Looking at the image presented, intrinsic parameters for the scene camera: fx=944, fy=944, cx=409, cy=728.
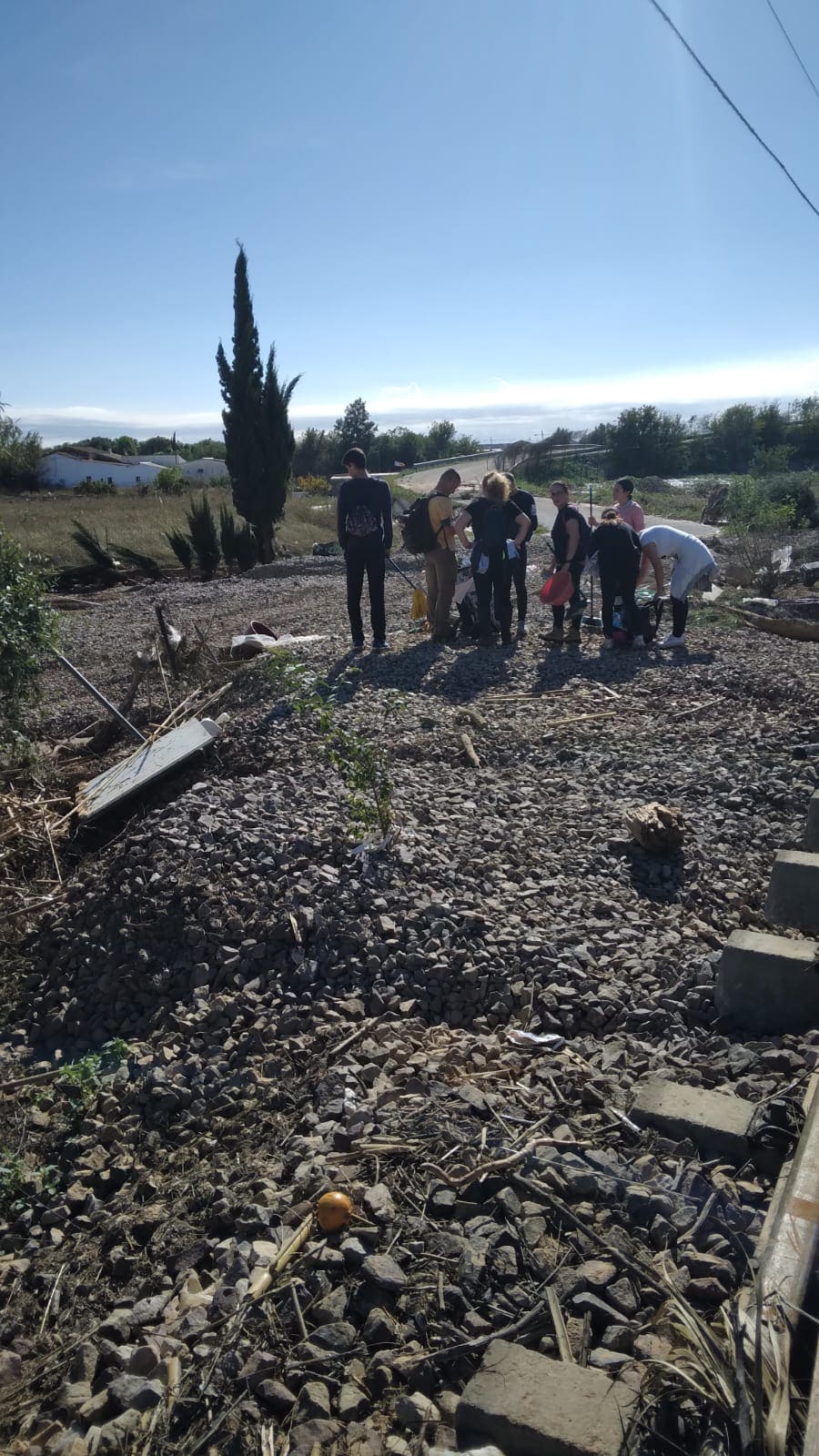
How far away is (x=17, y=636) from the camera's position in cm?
679

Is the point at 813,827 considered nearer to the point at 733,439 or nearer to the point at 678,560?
the point at 678,560

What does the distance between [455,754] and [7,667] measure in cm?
331

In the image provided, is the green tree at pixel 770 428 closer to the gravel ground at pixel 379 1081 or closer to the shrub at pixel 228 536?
the shrub at pixel 228 536

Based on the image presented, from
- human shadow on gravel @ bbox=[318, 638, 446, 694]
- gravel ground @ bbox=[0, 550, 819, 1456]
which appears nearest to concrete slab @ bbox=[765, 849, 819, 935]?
gravel ground @ bbox=[0, 550, 819, 1456]

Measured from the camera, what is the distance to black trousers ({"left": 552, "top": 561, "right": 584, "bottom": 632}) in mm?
10312

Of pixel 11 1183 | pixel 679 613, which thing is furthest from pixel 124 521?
pixel 11 1183

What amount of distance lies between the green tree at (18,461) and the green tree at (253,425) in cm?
2060

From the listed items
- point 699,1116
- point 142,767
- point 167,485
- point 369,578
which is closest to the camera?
point 699,1116

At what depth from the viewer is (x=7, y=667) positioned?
22.2ft

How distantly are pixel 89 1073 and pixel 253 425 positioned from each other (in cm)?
2778

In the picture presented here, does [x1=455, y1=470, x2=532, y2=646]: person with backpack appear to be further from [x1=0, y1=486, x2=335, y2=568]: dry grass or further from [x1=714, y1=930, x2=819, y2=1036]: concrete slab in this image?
[x1=0, y1=486, x2=335, y2=568]: dry grass

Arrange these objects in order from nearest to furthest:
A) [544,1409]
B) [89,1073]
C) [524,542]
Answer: [544,1409] < [89,1073] < [524,542]

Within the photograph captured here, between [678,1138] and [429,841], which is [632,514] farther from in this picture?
[678,1138]

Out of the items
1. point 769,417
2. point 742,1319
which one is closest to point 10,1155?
point 742,1319
